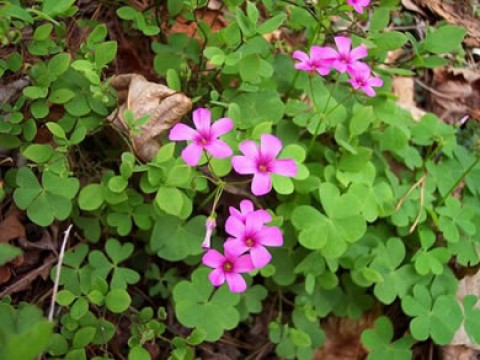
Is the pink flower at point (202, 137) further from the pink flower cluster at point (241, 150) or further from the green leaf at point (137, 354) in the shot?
the green leaf at point (137, 354)

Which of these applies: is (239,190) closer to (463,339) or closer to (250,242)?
(250,242)

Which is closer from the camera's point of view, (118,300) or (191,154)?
(191,154)

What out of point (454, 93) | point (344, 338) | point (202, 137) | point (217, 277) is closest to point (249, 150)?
point (202, 137)

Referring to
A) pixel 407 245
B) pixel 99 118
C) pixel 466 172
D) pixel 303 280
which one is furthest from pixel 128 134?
pixel 466 172

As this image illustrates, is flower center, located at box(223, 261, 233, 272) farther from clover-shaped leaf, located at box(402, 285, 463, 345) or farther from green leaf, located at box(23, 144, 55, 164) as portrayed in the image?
clover-shaped leaf, located at box(402, 285, 463, 345)

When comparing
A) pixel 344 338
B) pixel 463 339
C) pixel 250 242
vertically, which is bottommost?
pixel 344 338

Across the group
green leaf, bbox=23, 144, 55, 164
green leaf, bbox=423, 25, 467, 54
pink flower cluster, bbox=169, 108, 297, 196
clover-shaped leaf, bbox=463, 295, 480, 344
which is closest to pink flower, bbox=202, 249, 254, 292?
pink flower cluster, bbox=169, 108, 297, 196

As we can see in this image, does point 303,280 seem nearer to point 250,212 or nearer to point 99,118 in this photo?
point 250,212
